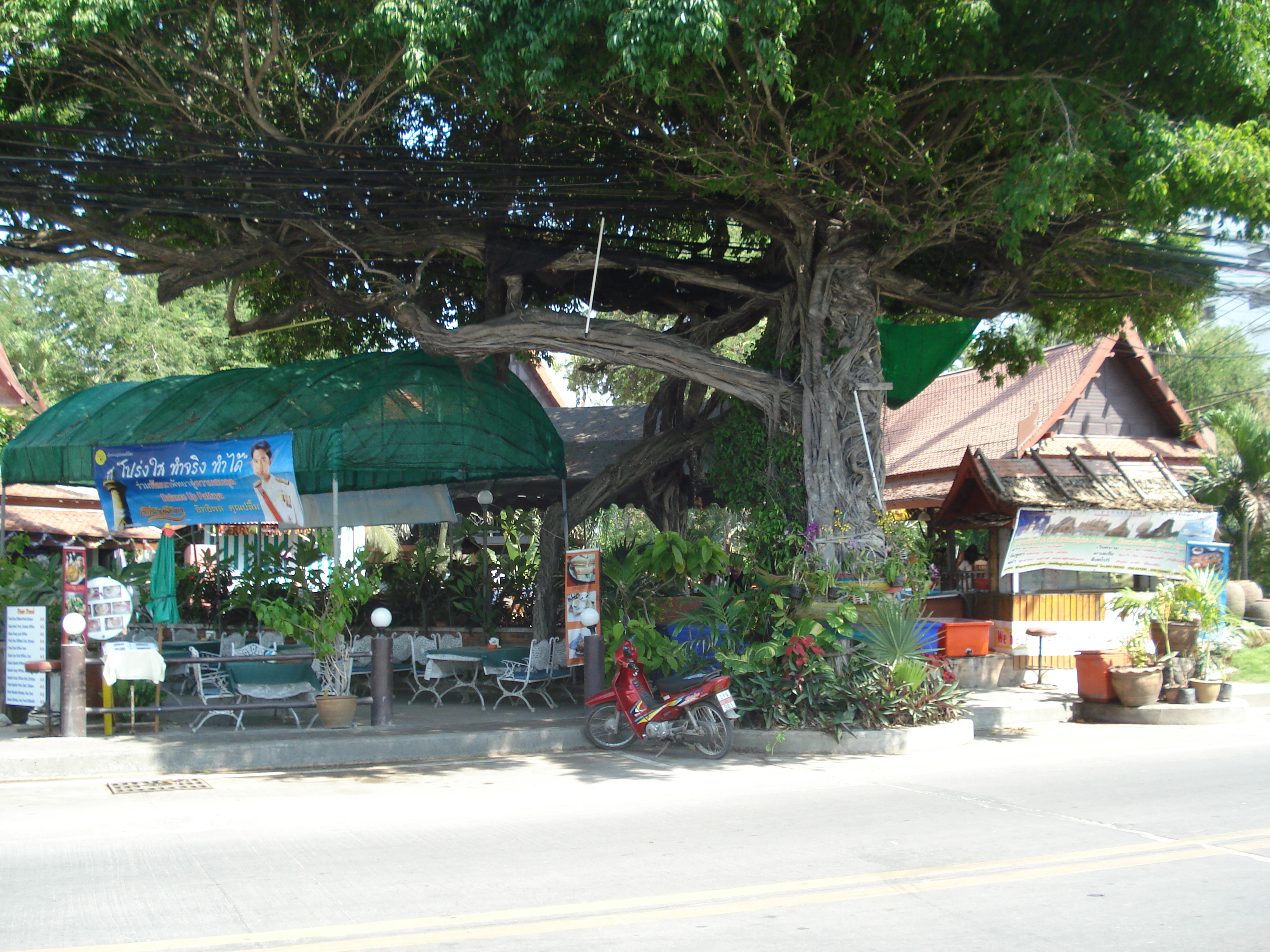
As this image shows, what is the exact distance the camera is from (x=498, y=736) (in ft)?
35.7

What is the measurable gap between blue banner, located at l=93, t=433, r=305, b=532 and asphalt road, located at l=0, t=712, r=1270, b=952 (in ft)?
14.8

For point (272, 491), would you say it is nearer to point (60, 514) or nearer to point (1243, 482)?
point (60, 514)

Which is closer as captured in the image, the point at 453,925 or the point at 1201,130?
the point at 453,925

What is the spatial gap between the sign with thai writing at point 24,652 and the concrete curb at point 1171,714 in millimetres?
12248

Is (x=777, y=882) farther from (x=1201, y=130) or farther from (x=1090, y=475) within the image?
(x=1090, y=475)

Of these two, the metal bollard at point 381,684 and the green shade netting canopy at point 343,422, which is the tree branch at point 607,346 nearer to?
the green shade netting canopy at point 343,422

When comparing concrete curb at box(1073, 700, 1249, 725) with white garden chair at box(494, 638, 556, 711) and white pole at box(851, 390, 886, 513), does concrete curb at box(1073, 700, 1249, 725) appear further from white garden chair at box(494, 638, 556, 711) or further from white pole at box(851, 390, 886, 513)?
white garden chair at box(494, 638, 556, 711)

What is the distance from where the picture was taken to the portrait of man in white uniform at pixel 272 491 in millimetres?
12891

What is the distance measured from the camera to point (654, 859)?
21.3 ft

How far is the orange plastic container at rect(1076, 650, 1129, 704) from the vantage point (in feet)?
43.7

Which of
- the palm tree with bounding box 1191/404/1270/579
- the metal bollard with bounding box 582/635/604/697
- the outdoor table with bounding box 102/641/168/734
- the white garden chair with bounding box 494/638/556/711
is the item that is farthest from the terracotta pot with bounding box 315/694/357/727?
the palm tree with bounding box 1191/404/1270/579

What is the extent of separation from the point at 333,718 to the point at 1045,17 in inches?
400

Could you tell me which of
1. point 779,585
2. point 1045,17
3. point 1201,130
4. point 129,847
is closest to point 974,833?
point 779,585

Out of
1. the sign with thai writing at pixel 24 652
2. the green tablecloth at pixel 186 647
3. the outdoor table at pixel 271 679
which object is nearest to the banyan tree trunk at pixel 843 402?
the outdoor table at pixel 271 679
